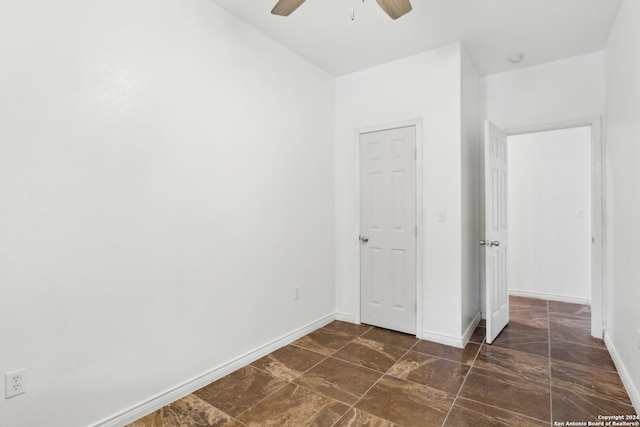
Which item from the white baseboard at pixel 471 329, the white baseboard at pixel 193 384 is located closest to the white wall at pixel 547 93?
the white baseboard at pixel 471 329

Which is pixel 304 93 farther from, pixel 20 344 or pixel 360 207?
pixel 20 344

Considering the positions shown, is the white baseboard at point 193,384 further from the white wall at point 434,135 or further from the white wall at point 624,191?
the white wall at point 624,191

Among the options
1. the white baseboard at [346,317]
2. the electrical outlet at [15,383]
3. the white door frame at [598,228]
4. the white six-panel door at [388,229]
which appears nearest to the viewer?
the electrical outlet at [15,383]

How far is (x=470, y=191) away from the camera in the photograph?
3.36 meters

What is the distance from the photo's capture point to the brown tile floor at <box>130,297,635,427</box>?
1.97 meters

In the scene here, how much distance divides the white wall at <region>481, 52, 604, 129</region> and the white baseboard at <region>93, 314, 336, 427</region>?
3045 millimetres

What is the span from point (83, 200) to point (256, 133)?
1366 millimetres

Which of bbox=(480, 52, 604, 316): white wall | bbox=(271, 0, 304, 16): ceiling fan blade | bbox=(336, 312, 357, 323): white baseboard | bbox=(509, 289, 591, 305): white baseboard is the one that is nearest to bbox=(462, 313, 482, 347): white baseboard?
bbox=(480, 52, 604, 316): white wall

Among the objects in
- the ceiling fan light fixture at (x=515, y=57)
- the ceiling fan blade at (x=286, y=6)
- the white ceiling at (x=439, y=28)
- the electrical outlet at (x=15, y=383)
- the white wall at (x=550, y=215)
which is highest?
the white ceiling at (x=439, y=28)

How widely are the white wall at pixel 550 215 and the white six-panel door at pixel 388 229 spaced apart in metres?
2.26

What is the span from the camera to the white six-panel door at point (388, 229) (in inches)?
129

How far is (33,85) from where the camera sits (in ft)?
5.21

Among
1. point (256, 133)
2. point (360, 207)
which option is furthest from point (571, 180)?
point (256, 133)

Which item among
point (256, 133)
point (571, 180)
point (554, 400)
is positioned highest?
point (256, 133)
